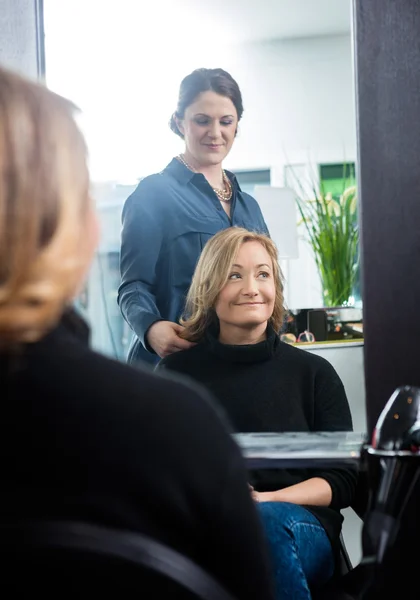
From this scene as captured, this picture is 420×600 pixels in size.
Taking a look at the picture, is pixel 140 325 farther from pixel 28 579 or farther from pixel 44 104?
pixel 28 579

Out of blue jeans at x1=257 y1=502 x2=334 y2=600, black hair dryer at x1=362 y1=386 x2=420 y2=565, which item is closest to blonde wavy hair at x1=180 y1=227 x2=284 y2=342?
blue jeans at x1=257 y1=502 x2=334 y2=600

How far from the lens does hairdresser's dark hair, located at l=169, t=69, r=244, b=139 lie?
1515 mm

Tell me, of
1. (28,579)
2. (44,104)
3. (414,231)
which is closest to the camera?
(28,579)

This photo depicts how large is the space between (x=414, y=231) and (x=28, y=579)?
3.72 ft

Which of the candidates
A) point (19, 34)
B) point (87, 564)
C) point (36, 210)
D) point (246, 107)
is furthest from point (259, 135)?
point (87, 564)

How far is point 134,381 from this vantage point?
57 cm

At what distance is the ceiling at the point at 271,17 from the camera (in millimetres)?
1465

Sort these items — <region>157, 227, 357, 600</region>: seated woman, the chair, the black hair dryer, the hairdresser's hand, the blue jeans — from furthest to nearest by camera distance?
the hairdresser's hand → <region>157, 227, 357, 600</region>: seated woman → the blue jeans → the black hair dryer → the chair

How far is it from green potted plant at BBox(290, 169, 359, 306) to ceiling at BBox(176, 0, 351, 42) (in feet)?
0.97

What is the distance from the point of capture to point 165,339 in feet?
5.06

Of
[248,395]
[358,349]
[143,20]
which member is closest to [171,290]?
[248,395]

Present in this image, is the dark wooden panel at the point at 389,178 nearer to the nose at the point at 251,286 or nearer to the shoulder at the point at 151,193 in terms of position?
the nose at the point at 251,286

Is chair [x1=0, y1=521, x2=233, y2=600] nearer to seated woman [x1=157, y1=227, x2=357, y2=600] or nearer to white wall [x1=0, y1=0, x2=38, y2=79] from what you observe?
seated woman [x1=157, y1=227, x2=357, y2=600]

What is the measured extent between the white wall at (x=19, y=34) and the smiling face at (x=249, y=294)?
1.96ft
